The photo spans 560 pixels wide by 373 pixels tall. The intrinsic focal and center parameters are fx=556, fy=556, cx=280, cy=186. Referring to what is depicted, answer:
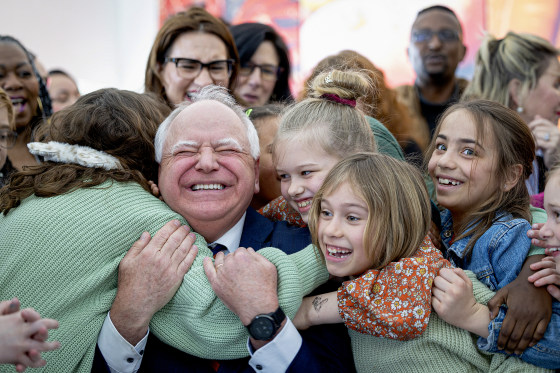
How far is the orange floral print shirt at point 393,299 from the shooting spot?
172 centimetres

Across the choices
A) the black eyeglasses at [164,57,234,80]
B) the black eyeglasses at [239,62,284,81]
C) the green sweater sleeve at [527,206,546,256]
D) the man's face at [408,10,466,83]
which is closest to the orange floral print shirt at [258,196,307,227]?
the green sweater sleeve at [527,206,546,256]

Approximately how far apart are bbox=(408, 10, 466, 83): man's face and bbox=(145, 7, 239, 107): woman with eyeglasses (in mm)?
1425

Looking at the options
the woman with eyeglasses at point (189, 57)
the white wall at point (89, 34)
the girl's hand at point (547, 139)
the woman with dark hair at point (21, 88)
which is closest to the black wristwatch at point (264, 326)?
the woman with eyeglasses at point (189, 57)

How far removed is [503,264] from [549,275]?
0.54 ft

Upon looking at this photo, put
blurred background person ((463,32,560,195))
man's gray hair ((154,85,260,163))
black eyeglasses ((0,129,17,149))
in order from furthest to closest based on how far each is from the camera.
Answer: blurred background person ((463,32,560,195)), black eyeglasses ((0,129,17,149)), man's gray hair ((154,85,260,163))

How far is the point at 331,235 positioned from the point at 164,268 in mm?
585

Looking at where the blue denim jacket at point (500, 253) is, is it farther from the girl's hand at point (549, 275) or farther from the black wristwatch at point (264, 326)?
the black wristwatch at point (264, 326)

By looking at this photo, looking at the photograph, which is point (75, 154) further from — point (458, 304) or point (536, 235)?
point (536, 235)

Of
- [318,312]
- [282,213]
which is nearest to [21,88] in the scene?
[282,213]

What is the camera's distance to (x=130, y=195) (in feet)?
6.64

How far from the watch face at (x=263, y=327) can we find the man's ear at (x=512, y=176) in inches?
42.9

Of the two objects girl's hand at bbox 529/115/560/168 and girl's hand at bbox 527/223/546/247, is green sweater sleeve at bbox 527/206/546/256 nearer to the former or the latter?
girl's hand at bbox 527/223/546/247

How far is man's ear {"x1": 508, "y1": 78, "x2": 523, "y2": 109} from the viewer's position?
3.42 m

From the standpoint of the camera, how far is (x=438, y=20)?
3.97m
